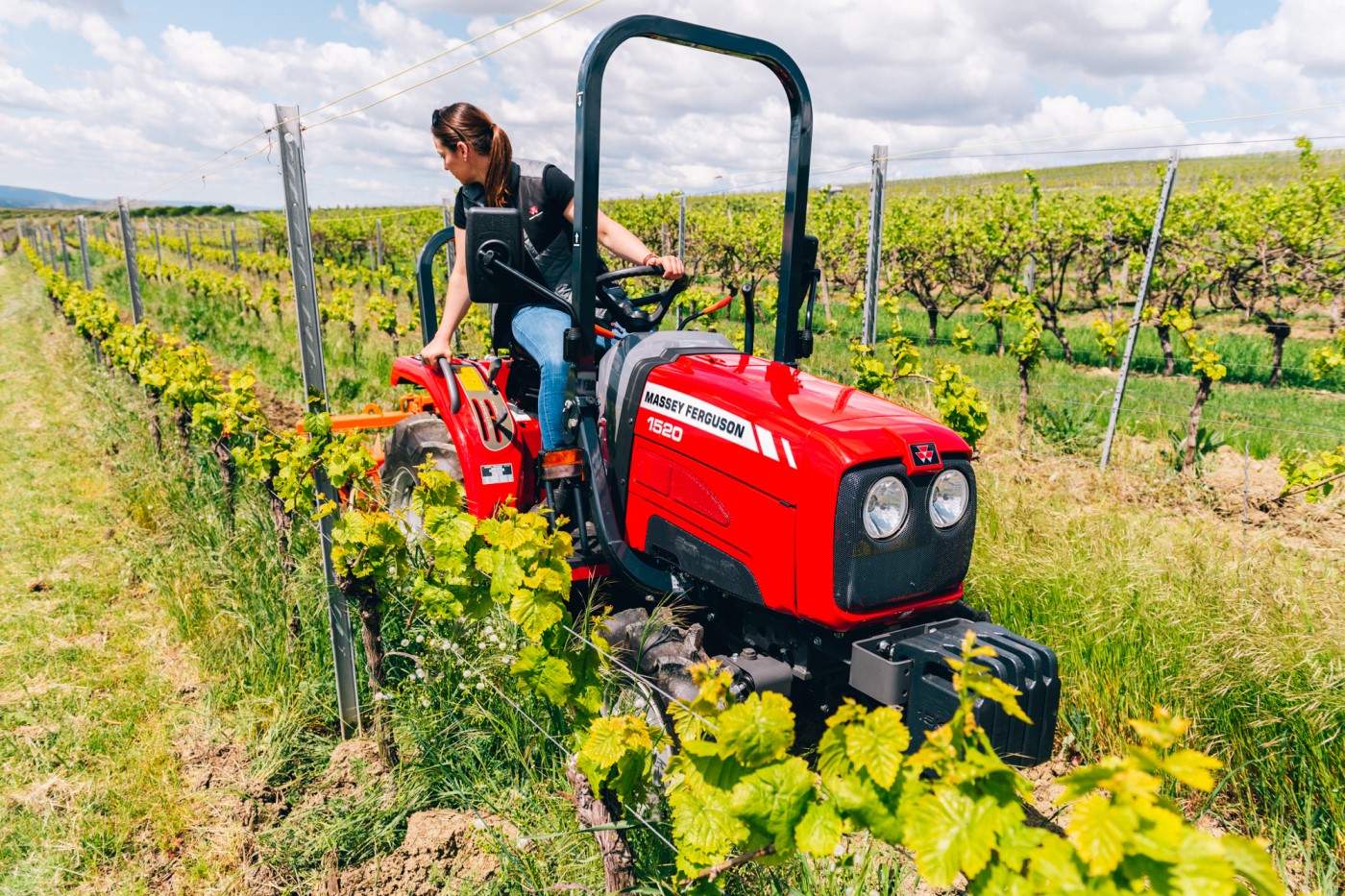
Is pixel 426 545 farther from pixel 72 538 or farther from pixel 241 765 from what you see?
pixel 72 538

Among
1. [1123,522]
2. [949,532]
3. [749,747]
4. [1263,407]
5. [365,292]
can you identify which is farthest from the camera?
[365,292]

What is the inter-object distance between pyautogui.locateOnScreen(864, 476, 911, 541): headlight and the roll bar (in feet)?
2.54

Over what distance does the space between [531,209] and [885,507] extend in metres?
1.88

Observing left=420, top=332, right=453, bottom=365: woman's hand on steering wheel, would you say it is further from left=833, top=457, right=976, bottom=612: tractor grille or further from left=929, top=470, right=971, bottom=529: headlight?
left=929, top=470, right=971, bottom=529: headlight

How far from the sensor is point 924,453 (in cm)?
248

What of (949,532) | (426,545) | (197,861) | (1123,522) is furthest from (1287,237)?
(197,861)

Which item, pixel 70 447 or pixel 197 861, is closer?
pixel 197 861

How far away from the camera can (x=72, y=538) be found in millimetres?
5113

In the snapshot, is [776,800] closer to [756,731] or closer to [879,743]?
[756,731]

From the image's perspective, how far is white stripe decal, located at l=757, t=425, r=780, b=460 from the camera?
8.11 ft

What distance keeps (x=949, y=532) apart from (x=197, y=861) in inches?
97.6

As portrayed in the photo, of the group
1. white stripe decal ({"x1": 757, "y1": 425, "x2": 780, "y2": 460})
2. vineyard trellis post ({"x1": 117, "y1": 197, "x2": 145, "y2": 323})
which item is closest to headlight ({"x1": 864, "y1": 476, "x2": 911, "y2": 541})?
white stripe decal ({"x1": 757, "y1": 425, "x2": 780, "y2": 460})

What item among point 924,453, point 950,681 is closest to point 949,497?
point 924,453

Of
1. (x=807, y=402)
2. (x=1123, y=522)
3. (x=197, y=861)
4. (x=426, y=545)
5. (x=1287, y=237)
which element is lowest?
(x=197, y=861)
